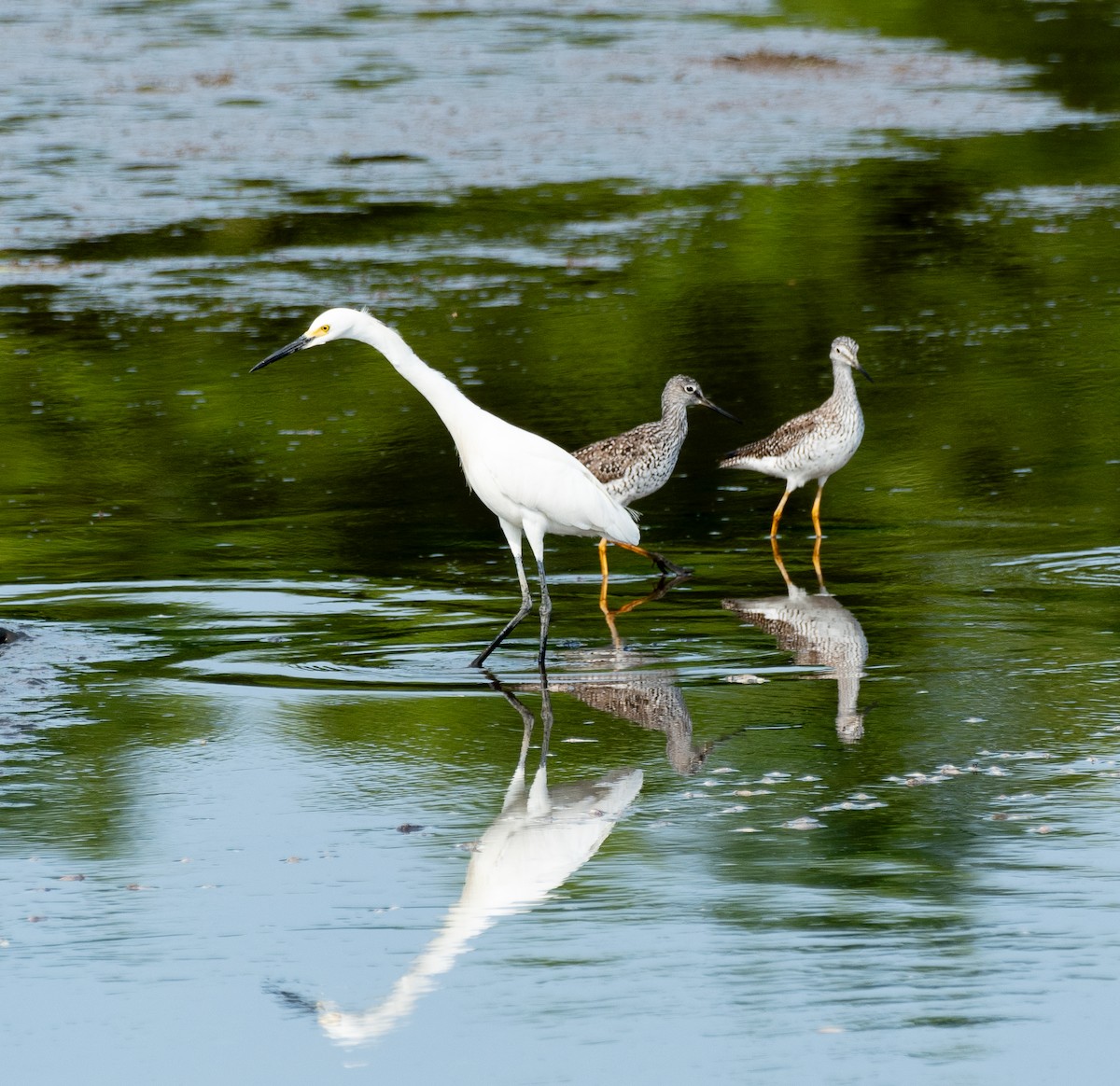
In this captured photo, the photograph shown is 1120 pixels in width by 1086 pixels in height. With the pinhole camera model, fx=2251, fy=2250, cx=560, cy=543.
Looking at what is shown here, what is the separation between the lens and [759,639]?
9469 millimetres

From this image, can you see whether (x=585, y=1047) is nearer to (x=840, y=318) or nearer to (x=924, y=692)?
(x=924, y=692)

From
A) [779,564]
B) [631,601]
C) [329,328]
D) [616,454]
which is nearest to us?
[329,328]

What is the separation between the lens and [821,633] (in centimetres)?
952

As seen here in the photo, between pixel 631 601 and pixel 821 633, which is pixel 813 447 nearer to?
pixel 631 601

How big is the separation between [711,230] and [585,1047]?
1649cm

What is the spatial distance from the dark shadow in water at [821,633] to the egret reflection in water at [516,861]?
3.55 feet

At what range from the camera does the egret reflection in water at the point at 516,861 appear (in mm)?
5559

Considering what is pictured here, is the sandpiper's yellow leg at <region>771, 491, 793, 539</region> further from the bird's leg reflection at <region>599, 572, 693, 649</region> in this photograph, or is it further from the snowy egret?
the snowy egret

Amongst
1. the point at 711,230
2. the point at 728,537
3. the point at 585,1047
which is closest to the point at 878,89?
the point at 711,230

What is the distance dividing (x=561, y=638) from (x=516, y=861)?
10.5 ft

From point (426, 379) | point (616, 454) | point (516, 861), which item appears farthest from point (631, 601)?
point (516, 861)

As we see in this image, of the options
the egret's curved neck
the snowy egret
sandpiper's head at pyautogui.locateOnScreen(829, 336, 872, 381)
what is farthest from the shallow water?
the egret's curved neck

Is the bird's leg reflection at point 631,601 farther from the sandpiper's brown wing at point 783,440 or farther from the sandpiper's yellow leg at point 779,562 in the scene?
the sandpiper's brown wing at point 783,440

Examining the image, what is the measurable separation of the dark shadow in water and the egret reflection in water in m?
1.08
